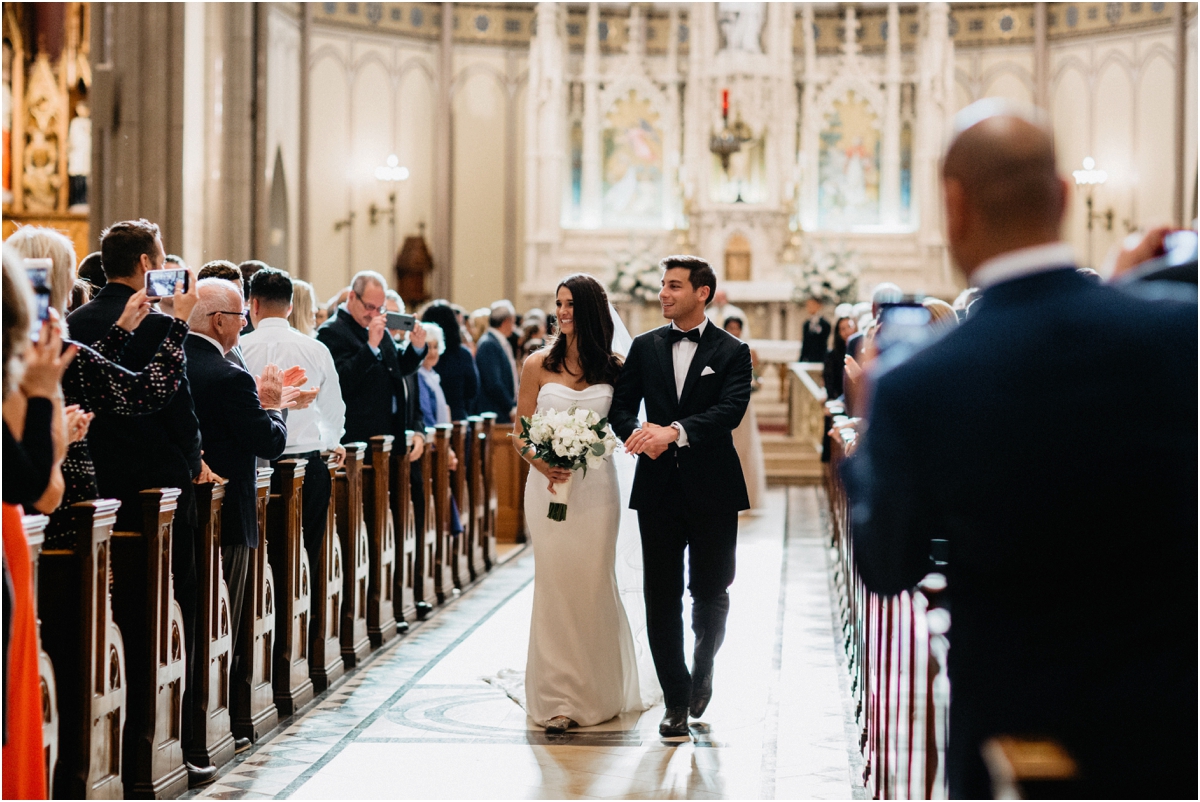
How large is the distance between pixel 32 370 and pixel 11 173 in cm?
1049

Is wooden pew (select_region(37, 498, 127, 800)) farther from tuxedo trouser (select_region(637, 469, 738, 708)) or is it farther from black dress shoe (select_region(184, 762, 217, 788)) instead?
tuxedo trouser (select_region(637, 469, 738, 708))

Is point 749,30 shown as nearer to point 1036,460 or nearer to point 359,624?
point 359,624

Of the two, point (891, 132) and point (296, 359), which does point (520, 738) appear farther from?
point (891, 132)

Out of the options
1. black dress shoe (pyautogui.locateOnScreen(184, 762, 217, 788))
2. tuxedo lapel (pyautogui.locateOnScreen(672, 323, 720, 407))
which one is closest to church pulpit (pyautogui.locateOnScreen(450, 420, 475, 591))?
tuxedo lapel (pyautogui.locateOnScreen(672, 323, 720, 407))

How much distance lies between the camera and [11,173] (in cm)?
1234

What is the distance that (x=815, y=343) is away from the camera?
574 inches

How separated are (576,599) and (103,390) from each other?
212cm

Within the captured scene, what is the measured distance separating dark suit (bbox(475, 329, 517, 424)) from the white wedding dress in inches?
194

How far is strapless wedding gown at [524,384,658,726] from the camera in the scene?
5.26 m

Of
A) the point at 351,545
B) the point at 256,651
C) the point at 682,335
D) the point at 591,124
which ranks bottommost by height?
the point at 256,651

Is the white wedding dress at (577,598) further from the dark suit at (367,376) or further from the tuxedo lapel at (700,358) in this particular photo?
the dark suit at (367,376)

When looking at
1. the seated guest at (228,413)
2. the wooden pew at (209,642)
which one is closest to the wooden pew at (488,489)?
the seated guest at (228,413)

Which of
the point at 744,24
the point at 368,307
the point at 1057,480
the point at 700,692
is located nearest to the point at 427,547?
the point at 368,307

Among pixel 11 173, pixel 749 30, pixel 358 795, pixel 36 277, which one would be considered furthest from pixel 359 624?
pixel 749 30
